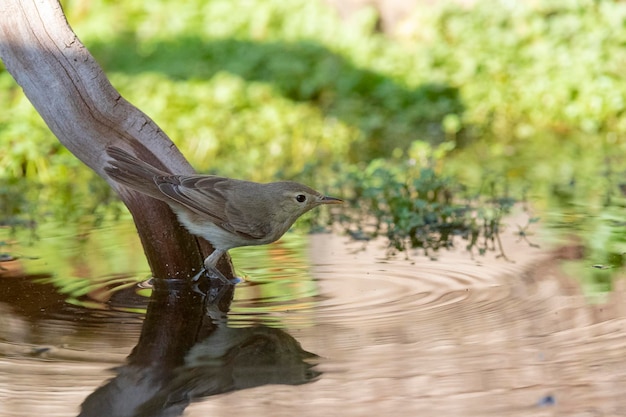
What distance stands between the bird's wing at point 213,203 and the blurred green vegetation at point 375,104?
2.32 m

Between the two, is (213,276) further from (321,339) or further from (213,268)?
(321,339)

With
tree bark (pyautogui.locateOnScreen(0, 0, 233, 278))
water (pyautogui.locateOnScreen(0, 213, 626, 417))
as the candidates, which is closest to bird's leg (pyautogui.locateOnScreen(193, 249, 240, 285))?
water (pyautogui.locateOnScreen(0, 213, 626, 417))

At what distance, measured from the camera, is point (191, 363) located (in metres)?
4.53

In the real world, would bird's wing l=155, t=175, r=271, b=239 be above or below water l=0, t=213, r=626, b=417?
above

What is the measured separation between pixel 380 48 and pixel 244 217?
26.1 feet

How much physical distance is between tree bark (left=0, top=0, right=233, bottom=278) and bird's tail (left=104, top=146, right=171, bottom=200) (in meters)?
0.10

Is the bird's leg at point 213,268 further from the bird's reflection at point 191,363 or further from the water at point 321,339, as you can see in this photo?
the bird's reflection at point 191,363

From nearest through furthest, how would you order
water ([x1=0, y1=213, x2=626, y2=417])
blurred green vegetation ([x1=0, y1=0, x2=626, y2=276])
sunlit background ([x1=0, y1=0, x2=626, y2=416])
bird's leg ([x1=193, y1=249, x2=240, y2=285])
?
water ([x1=0, y1=213, x2=626, y2=417])
sunlit background ([x1=0, y1=0, x2=626, y2=416])
bird's leg ([x1=193, y1=249, x2=240, y2=285])
blurred green vegetation ([x1=0, y1=0, x2=626, y2=276])

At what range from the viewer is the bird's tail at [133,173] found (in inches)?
213

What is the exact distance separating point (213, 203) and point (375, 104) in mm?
7084

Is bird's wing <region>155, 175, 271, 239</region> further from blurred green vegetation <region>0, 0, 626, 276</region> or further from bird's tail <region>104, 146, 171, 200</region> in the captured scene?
blurred green vegetation <region>0, 0, 626, 276</region>

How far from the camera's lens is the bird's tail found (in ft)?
17.7

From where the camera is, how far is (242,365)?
448 cm

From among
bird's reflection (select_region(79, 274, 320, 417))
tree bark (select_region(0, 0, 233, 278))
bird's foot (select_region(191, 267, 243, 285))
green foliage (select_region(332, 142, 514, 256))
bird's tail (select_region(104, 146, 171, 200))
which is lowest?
bird's reflection (select_region(79, 274, 320, 417))
